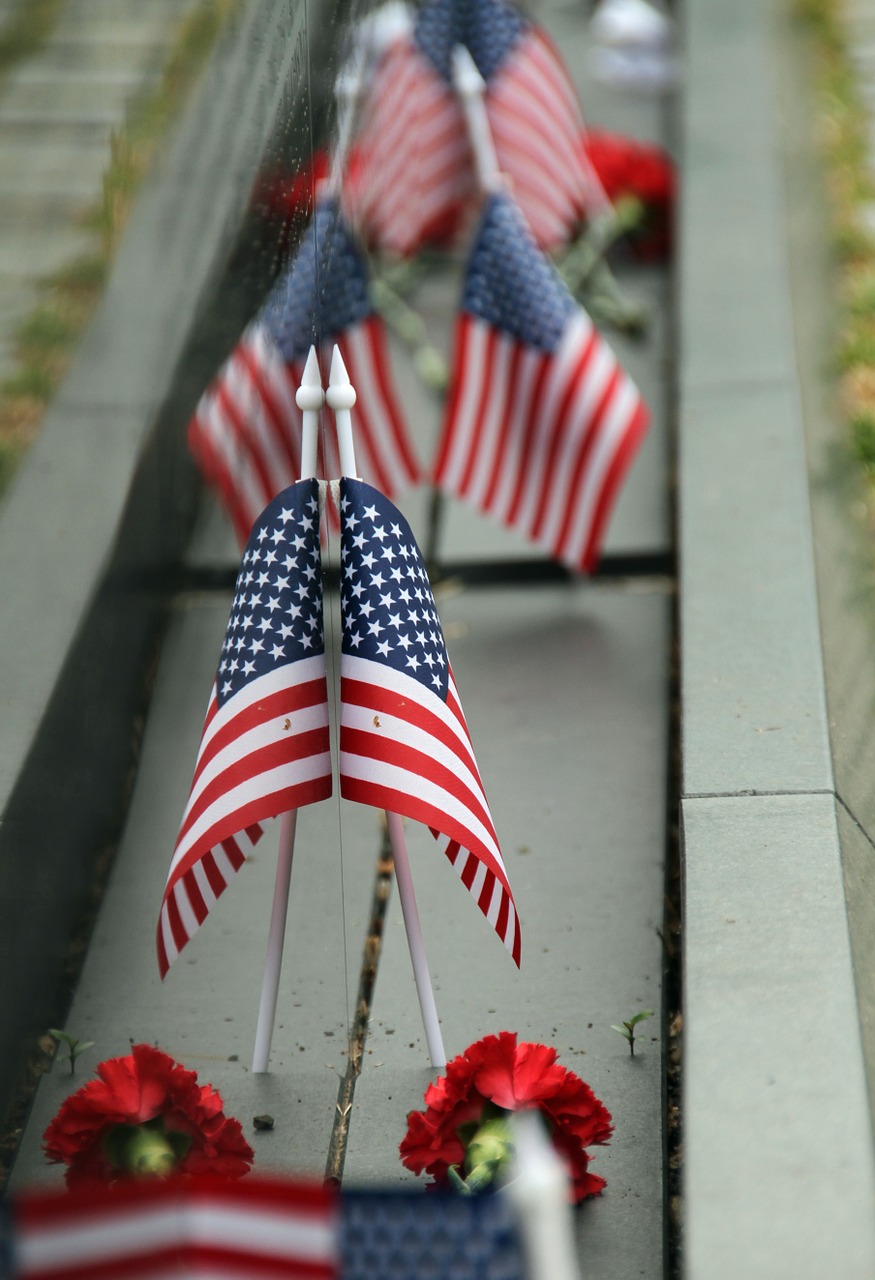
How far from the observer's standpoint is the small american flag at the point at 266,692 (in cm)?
341

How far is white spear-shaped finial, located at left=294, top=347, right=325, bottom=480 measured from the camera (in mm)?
3477

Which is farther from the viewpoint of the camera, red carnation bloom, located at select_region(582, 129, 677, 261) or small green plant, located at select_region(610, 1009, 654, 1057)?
red carnation bloom, located at select_region(582, 129, 677, 261)

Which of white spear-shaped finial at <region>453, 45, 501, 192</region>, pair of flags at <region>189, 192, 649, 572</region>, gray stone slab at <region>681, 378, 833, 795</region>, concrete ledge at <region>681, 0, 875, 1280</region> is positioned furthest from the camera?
white spear-shaped finial at <region>453, 45, 501, 192</region>

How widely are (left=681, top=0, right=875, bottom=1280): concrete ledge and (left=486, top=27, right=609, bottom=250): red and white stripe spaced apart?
72 centimetres

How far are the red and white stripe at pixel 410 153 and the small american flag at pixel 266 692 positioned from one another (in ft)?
11.7

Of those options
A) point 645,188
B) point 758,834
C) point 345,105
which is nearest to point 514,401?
point 345,105

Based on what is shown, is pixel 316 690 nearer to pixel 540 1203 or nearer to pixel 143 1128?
pixel 143 1128

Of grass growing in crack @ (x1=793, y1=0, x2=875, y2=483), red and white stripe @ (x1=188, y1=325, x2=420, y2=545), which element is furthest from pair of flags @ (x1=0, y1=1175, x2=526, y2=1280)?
grass growing in crack @ (x1=793, y1=0, x2=875, y2=483)

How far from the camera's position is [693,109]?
9.80m

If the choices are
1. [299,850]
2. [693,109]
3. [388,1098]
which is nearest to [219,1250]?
[388,1098]

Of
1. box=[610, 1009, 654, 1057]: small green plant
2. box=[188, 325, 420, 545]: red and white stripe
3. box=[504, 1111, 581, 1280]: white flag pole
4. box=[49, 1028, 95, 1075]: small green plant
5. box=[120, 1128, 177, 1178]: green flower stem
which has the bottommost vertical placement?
box=[504, 1111, 581, 1280]: white flag pole

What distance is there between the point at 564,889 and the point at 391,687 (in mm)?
1510

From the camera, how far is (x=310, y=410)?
350 cm

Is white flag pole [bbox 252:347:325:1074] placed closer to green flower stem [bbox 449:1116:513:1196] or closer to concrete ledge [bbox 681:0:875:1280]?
green flower stem [bbox 449:1116:513:1196]
